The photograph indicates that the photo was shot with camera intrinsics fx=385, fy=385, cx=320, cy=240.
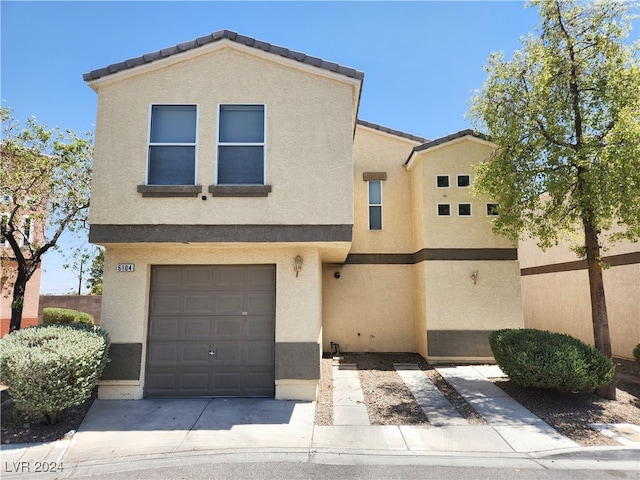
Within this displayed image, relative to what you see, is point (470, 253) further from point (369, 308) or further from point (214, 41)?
point (214, 41)

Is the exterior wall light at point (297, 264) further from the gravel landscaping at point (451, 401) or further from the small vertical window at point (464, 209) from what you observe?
the small vertical window at point (464, 209)

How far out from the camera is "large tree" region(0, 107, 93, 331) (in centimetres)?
984

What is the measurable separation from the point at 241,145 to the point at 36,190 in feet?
20.9

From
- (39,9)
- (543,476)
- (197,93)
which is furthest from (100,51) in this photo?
(543,476)

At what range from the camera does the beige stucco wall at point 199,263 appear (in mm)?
7625

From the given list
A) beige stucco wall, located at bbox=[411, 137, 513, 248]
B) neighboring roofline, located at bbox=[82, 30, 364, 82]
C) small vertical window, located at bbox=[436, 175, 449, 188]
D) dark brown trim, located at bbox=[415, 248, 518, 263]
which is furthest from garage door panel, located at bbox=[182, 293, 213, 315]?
small vertical window, located at bbox=[436, 175, 449, 188]

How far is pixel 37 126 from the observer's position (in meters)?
10.3

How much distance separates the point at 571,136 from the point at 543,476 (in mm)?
6970

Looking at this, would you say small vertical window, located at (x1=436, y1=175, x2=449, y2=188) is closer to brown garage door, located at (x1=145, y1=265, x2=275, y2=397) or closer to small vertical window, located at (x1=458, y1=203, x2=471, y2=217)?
small vertical window, located at (x1=458, y1=203, x2=471, y2=217)

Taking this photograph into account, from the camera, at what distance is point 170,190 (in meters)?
7.48

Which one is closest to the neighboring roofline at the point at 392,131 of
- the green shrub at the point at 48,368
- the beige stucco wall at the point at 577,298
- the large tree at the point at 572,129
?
the large tree at the point at 572,129

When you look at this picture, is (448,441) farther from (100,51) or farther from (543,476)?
(100,51)

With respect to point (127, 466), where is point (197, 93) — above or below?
above

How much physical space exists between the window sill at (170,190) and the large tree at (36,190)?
4694 mm
